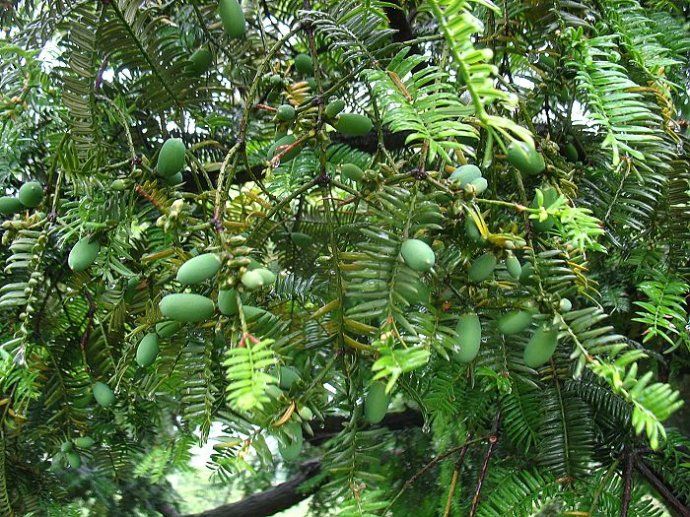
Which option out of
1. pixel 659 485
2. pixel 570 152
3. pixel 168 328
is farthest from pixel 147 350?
pixel 659 485

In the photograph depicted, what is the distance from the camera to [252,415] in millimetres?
404

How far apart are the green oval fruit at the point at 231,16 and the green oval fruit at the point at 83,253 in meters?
0.21

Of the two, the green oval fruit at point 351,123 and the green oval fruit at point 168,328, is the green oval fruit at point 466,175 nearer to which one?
the green oval fruit at point 351,123

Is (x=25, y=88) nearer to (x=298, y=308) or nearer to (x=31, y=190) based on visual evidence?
(x=31, y=190)

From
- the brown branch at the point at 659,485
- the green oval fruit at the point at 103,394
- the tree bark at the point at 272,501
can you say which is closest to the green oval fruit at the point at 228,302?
the green oval fruit at the point at 103,394

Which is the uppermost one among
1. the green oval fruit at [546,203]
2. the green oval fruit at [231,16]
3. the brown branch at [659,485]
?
the green oval fruit at [231,16]

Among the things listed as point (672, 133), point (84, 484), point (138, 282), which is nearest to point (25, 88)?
point (138, 282)

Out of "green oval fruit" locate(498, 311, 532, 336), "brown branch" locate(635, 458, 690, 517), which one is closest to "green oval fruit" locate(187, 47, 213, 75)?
"green oval fruit" locate(498, 311, 532, 336)

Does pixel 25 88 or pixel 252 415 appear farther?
pixel 25 88

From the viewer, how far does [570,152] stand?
2.12 feet

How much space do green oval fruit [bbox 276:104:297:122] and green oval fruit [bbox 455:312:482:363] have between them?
0.61 feet

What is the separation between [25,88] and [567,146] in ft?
1.86

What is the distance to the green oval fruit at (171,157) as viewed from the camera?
1.59ft

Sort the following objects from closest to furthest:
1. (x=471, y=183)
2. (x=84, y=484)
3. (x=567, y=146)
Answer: (x=471, y=183)
(x=567, y=146)
(x=84, y=484)
